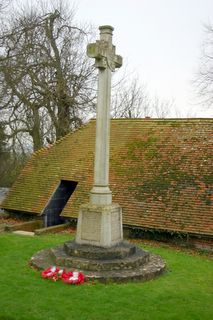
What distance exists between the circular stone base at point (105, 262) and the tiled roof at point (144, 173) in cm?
399

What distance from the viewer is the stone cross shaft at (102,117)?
31.3ft

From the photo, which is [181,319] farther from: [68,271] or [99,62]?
[99,62]

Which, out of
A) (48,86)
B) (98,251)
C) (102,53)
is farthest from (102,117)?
(48,86)

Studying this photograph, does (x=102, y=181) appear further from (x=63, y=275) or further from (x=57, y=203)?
(x=57, y=203)

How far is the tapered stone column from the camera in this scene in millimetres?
9375

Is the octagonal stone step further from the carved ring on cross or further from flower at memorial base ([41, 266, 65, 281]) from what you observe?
the carved ring on cross

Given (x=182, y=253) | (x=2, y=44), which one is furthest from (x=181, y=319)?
(x=2, y=44)

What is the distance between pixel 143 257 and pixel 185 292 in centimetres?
157

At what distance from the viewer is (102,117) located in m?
9.60

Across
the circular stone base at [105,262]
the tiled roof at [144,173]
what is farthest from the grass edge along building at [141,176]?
the circular stone base at [105,262]

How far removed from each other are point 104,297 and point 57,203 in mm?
9876

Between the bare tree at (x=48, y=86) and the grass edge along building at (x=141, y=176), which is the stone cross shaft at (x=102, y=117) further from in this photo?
the bare tree at (x=48, y=86)

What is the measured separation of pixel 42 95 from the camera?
24016mm

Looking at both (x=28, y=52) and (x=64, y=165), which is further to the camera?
(x=28, y=52)
